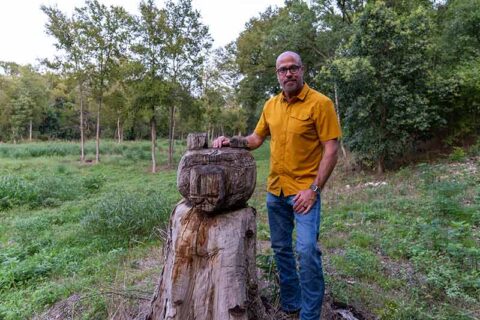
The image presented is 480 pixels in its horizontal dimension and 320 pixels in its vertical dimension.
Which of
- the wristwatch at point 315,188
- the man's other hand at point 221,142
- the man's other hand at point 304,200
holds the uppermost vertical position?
the man's other hand at point 221,142

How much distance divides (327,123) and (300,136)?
0.73 feet

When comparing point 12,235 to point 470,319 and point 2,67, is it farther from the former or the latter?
point 2,67

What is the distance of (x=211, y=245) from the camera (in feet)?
8.16

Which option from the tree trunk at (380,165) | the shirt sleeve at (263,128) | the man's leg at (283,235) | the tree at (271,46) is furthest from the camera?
the tree at (271,46)

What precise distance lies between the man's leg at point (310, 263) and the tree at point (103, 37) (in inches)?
668

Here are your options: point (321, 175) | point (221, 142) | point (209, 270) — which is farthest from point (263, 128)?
point (209, 270)

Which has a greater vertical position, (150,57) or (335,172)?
(150,57)

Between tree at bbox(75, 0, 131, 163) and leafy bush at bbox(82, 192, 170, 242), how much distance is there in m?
12.9

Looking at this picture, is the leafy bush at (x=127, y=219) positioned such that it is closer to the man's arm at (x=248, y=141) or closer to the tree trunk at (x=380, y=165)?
the man's arm at (x=248, y=141)

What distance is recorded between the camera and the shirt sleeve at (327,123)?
2434 millimetres

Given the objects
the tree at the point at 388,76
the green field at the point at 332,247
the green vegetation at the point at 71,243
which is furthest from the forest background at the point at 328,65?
the green vegetation at the point at 71,243

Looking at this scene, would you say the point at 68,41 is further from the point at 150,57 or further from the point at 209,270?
the point at 209,270

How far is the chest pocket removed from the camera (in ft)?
8.20

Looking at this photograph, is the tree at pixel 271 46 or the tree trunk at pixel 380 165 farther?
the tree at pixel 271 46
